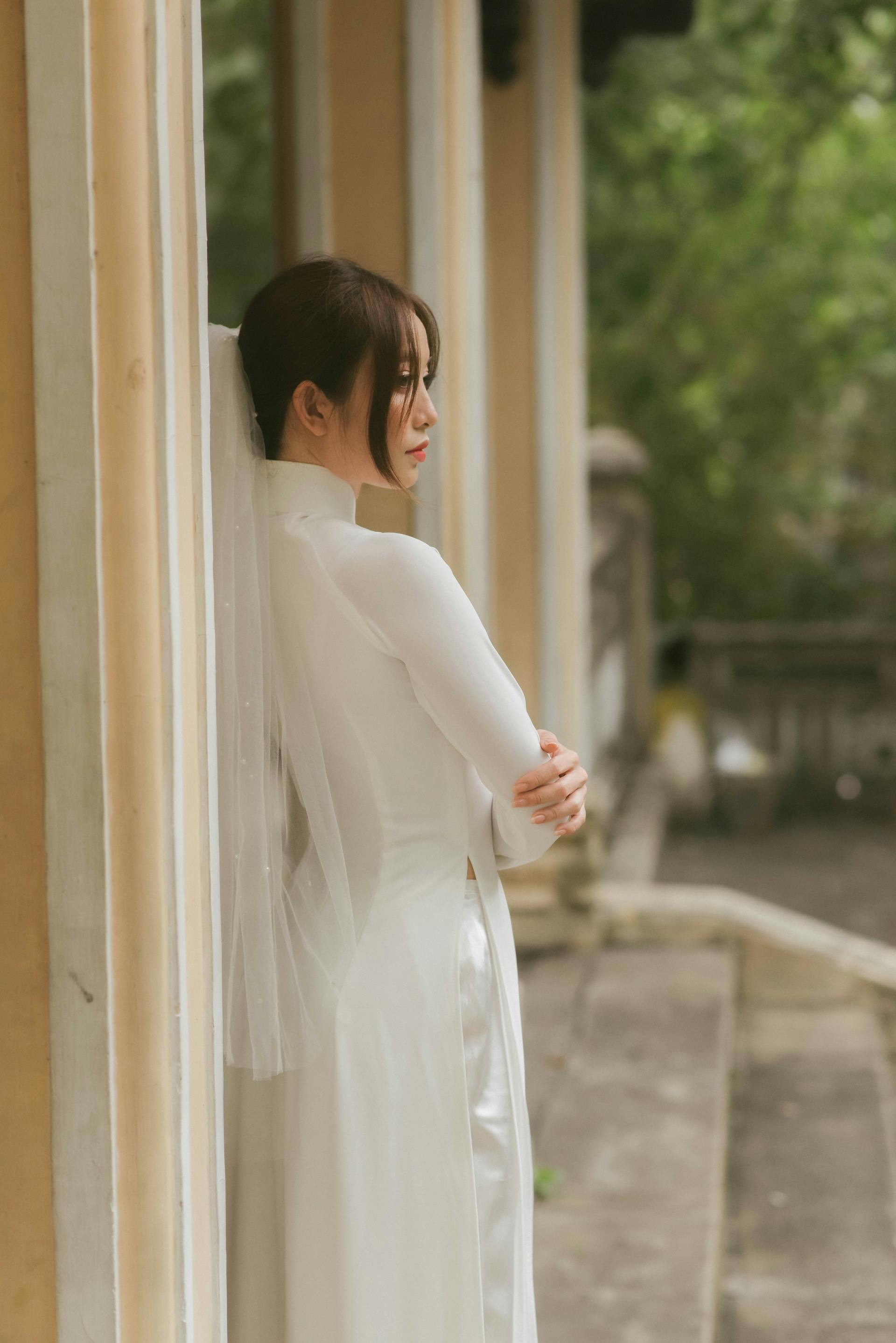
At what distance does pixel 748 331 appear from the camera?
12.6m

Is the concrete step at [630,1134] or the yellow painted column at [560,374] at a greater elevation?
the yellow painted column at [560,374]

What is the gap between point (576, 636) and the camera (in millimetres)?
5875

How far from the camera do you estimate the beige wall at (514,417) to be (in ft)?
18.3

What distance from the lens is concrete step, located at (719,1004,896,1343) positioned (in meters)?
3.11

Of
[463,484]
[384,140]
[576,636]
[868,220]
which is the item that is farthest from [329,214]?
[868,220]

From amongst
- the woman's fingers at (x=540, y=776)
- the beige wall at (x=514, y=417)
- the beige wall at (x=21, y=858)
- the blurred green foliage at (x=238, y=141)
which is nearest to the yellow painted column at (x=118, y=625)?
the beige wall at (x=21, y=858)

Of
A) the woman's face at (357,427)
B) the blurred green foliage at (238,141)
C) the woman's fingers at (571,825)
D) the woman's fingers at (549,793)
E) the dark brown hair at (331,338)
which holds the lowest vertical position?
the woman's fingers at (571,825)

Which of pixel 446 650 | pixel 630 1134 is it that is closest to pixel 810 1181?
pixel 630 1134

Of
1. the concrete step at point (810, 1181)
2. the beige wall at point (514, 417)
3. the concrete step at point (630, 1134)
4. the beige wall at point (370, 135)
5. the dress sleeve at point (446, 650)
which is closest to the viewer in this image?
the dress sleeve at point (446, 650)

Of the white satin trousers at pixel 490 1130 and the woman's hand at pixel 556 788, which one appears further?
the white satin trousers at pixel 490 1130

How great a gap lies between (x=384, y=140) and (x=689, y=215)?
8.94 metres

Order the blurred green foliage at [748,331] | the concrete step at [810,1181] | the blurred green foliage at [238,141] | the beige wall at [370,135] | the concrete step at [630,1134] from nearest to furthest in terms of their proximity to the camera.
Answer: the concrete step at [630,1134] → the concrete step at [810,1181] → the beige wall at [370,135] → the blurred green foliage at [238,141] → the blurred green foliage at [748,331]

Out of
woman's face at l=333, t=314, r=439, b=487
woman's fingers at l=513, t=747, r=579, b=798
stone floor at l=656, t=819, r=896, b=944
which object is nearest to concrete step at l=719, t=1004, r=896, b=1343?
woman's fingers at l=513, t=747, r=579, b=798

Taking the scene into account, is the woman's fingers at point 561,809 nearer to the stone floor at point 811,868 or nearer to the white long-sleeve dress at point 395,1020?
the white long-sleeve dress at point 395,1020
